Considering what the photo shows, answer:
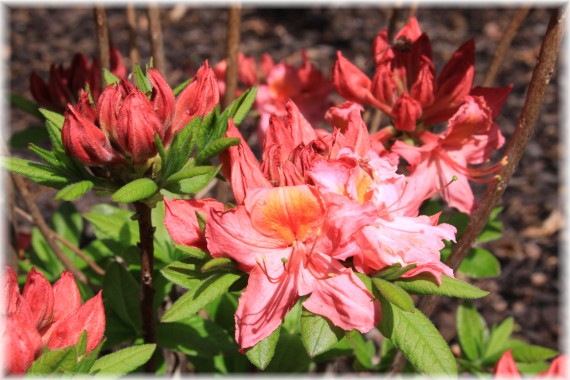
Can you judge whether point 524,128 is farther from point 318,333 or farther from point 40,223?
point 40,223

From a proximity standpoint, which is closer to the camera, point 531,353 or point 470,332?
point 531,353

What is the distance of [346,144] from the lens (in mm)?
1333

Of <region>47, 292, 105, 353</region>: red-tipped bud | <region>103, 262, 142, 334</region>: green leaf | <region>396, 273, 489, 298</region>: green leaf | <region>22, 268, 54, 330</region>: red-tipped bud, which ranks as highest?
<region>396, 273, 489, 298</region>: green leaf

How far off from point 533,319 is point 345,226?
2.47 meters

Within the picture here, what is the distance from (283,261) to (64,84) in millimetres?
1059

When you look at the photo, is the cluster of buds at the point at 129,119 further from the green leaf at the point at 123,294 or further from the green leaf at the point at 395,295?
the green leaf at the point at 123,294

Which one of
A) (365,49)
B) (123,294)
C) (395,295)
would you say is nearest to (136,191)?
(395,295)

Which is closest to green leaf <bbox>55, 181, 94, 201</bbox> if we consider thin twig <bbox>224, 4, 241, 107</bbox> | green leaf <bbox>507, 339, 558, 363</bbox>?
thin twig <bbox>224, 4, 241, 107</bbox>

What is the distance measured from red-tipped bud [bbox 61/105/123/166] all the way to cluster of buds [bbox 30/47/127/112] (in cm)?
75

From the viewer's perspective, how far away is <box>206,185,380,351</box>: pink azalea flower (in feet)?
3.93

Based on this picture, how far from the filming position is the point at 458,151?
5.55ft

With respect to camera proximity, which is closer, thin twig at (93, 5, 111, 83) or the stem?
the stem

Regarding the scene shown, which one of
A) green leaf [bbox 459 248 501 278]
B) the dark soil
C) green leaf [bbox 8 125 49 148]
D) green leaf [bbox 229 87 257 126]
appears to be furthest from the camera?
the dark soil

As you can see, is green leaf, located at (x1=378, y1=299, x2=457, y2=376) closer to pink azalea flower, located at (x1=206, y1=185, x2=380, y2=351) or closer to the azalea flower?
pink azalea flower, located at (x1=206, y1=185, x2=380, y2=351)
